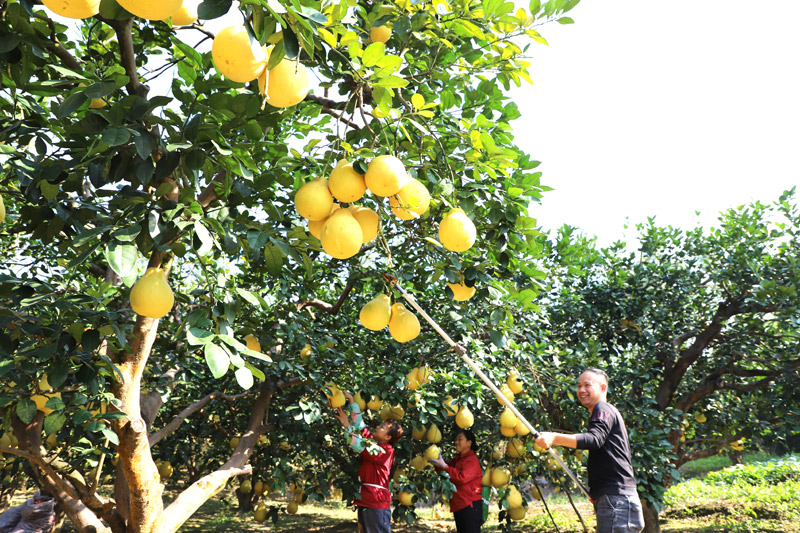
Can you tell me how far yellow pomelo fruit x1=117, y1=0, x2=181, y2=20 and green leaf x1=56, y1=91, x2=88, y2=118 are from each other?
18.8 inches

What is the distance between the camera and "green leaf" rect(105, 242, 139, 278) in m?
1.40

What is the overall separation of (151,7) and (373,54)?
577 millimetres

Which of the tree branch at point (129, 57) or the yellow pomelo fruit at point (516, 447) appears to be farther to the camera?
→ the yellow pomelo fruit at point (516, 447)

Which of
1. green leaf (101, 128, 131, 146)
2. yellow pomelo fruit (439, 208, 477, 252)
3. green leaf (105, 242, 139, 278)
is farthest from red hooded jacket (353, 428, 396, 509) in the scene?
green leaf (101, 128, 131, 146)

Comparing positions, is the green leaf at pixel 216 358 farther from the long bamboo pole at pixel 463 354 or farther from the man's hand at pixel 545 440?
the man's hand at pixel 545 440

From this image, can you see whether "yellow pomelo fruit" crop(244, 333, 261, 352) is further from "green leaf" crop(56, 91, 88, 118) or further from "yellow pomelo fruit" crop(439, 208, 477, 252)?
"green leaf" crop(56, 91, 88, 118)

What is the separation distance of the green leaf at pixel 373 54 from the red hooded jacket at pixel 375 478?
4083 millimetres

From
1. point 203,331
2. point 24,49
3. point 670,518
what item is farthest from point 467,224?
point 670,518

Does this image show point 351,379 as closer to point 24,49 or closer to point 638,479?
point 638,479

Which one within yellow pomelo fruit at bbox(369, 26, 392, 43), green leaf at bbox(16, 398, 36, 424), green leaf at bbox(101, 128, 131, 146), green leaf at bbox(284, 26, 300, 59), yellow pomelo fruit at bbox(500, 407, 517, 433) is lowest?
yellow pomelo fruit at bbox(500, 407, 517, 433)

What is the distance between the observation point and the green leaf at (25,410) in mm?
2428

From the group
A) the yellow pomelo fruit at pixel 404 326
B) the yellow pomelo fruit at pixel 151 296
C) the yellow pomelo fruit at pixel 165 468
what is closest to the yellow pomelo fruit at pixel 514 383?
the yellow pomelo fruit at pixel 404 326

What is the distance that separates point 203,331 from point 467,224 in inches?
38.0

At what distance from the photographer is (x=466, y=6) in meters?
1.97
